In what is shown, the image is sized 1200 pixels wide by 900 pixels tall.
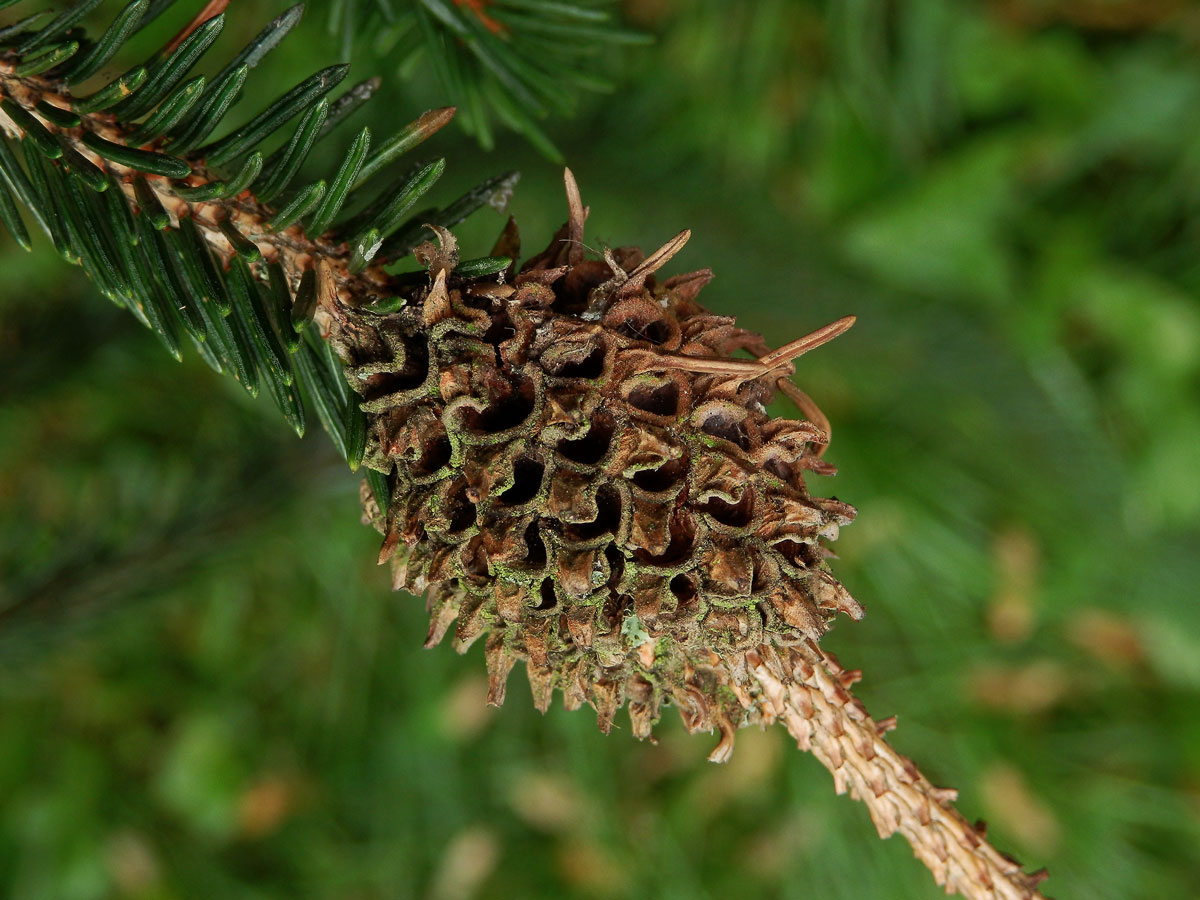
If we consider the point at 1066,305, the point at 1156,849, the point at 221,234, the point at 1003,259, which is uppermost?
the point at 221,234

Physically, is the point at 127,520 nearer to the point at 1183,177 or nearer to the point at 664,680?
the point at 664,680

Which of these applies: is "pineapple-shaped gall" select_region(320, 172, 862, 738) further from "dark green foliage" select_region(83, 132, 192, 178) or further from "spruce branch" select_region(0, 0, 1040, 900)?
"dark green foliage" select_region(83, 132, 192, 178)

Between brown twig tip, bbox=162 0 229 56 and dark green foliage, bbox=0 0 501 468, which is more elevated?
brown twig tip, bbox=162 0 229 56

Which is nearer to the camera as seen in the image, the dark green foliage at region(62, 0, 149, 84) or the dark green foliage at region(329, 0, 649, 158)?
the dark green foliage at region(62, 0, 149, 84)

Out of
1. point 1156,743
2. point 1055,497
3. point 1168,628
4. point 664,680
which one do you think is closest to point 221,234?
point 664,680

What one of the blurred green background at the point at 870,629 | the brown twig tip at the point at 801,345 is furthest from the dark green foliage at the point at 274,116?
the blurred green background at the point at 870,629

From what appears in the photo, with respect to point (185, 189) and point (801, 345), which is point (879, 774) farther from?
point (185, 189)

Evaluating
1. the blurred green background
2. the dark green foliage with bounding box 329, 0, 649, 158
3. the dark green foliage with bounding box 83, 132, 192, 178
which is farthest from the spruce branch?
the blurred green background

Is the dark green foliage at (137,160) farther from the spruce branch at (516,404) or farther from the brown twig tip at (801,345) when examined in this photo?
the brown twig tip at (801,345)
